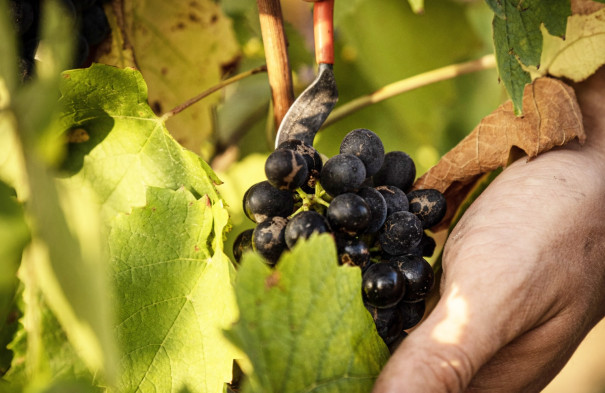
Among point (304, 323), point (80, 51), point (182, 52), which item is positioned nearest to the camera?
point (304, 323)

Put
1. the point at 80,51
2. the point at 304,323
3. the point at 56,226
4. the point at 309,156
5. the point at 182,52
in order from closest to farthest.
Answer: the point at 56,226 → the point at 304,323 → the point at 309,156 → the point at 80,51 → the point at 182,52

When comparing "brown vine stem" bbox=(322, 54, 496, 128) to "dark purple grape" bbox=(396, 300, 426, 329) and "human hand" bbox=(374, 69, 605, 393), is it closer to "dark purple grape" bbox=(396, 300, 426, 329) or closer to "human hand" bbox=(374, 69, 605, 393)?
"human hand" bbox=(374, 69, 605, 393)

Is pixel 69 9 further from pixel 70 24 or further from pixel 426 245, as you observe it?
pixel 426 245

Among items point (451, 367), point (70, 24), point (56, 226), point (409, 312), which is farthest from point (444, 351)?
point (70, 24)

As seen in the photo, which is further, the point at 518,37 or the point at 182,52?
the point at 182,52

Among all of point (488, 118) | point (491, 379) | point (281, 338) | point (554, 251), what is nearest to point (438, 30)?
point (488, 118)

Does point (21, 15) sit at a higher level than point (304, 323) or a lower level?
higher

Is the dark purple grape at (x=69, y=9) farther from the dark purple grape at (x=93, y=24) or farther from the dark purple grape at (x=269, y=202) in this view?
the dark purple grape at (x=269, y=202)

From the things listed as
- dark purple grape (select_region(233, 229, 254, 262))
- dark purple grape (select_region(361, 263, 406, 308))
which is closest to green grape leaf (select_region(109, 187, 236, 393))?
dark purple grape (select_region(233, 229, 254, 262))
